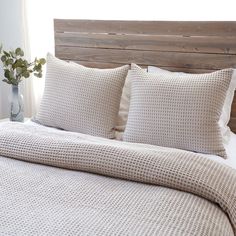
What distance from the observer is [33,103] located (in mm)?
3021

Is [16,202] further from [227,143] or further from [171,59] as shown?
[171,59]

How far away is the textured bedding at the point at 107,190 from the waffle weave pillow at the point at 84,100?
0.39m

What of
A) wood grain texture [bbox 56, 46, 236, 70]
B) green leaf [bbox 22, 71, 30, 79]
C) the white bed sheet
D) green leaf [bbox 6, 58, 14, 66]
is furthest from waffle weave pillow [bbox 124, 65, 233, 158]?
green leaf [bbox 6, 58, 14, 66]

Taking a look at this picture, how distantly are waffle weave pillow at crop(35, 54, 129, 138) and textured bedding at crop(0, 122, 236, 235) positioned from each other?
393mm

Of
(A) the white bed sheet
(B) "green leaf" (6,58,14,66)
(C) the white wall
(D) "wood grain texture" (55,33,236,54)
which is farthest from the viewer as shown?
(C) the white wall

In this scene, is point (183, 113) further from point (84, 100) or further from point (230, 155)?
point (84, 100)

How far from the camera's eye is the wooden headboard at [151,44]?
2.21m

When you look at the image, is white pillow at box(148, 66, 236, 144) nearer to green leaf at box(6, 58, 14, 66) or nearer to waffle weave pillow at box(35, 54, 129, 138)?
waffle weave pillow at box(35, 54, 129, 138)

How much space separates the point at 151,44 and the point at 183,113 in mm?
702

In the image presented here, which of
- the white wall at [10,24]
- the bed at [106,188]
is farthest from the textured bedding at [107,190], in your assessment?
the white wall at [10,24]

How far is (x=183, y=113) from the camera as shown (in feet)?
6.07

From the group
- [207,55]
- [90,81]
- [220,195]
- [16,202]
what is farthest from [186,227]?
[207,55]

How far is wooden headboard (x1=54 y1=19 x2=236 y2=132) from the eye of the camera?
7.25 ft

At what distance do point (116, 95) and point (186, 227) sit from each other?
3.68 ft
